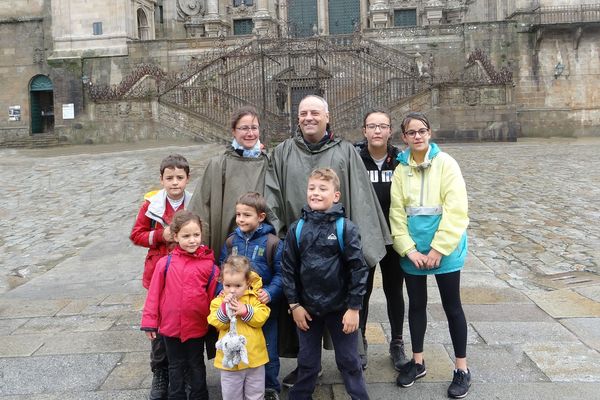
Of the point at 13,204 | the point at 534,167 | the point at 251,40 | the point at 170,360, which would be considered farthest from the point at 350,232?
the point at 251,40

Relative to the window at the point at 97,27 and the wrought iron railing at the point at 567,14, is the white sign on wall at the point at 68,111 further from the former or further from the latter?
the wrought iron railing at the point at 567,14

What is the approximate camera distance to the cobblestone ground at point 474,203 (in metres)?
8.81

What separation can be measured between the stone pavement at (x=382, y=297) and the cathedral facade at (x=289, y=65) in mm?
8495

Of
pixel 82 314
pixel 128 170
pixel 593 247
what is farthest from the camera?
pixel 128 170

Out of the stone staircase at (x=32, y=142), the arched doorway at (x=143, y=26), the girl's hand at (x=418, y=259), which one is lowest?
the girl's hand at (x=418, y=259)

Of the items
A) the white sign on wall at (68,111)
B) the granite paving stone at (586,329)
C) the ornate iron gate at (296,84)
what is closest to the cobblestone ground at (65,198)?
the ornate iron gate at (296,84)

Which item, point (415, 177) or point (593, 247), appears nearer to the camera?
point (415, 177)

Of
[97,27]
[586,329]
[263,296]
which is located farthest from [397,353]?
[97,27]

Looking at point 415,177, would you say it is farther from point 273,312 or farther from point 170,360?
point 170,360

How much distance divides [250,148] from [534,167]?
45.3 ft

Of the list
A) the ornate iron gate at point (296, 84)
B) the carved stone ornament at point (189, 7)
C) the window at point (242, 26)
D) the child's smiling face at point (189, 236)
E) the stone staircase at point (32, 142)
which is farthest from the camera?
the window at point (242, 26)

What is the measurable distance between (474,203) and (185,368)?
29.7 feet

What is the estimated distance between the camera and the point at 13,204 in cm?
1400

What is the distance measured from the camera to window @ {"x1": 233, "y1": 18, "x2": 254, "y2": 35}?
36156mm
